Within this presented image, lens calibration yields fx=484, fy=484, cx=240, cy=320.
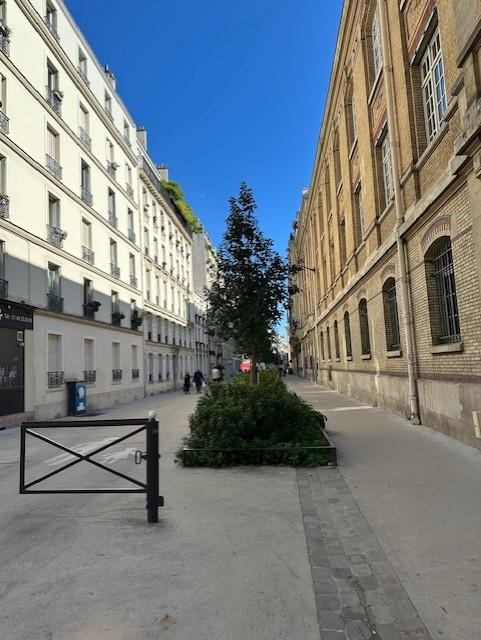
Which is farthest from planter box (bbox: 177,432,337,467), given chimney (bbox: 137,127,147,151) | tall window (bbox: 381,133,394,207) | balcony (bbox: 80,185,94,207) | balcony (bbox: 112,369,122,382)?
chimney (bbox: 137,127,147,151)

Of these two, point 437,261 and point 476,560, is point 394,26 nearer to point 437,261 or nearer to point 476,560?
point 437,261

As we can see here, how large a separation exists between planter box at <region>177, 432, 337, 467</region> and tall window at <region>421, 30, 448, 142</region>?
6.39 metres

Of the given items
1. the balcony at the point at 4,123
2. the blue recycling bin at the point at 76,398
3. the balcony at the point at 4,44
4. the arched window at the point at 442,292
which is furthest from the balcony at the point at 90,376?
the arched window at the point at 442,292

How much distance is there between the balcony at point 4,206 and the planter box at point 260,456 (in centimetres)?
1196

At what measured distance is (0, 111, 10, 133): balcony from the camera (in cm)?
1574

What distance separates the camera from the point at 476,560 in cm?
365

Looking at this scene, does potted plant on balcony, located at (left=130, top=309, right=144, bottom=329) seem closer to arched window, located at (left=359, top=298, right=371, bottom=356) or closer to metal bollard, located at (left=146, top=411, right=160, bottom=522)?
arched window, located at (left=359, top=298, right=371, bottom=356)

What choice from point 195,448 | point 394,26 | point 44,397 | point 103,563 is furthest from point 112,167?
point 103,563

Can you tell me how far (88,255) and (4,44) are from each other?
28.7 ft

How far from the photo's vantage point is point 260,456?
720 cm

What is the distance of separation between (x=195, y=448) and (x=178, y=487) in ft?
4.22

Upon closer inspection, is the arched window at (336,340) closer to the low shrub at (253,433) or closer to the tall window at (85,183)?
the tall window at (85,183)

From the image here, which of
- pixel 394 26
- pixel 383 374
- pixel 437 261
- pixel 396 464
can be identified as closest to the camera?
pixel 396 464

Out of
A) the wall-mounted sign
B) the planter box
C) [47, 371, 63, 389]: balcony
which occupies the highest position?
the wall-mounted sign
